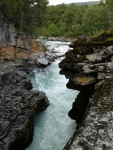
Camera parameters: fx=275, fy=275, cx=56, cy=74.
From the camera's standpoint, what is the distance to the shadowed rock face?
15133 mm

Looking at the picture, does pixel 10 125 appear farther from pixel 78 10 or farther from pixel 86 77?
pixel 78 10

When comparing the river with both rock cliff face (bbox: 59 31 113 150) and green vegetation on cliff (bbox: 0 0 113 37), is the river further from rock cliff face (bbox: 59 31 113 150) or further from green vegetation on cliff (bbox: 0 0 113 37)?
green vegetation on cliff (bbox: 0 0 113 37)

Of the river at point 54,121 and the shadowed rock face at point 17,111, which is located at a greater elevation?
the shadowed rock face at point 17,111

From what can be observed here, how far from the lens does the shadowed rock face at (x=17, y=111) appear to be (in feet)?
49.6

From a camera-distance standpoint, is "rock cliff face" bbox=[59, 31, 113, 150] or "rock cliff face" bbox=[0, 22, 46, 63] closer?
"rock cliff face" bbox=[59, 31, 113, 150]

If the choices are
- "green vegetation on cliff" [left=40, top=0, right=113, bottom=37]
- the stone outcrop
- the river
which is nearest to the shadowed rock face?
the river

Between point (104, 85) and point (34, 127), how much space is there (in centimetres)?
712

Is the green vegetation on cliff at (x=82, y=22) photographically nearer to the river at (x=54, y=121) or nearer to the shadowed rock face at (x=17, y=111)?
the river at (x=54, y=121)

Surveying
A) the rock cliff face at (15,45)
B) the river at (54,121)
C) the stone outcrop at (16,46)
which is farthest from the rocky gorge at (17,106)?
the rock cliff face at (15,45)

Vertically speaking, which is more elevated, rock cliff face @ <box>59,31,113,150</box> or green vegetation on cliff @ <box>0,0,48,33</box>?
green vegetation on cliff @ <box>0,0,48,33</box>

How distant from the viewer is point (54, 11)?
106 meters

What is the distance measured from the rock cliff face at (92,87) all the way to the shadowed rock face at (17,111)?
2903 millimetres

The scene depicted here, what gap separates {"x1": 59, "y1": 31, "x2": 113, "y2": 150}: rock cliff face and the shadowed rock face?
114 inches

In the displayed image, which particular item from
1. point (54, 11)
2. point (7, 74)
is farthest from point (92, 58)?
point (54, 11)
